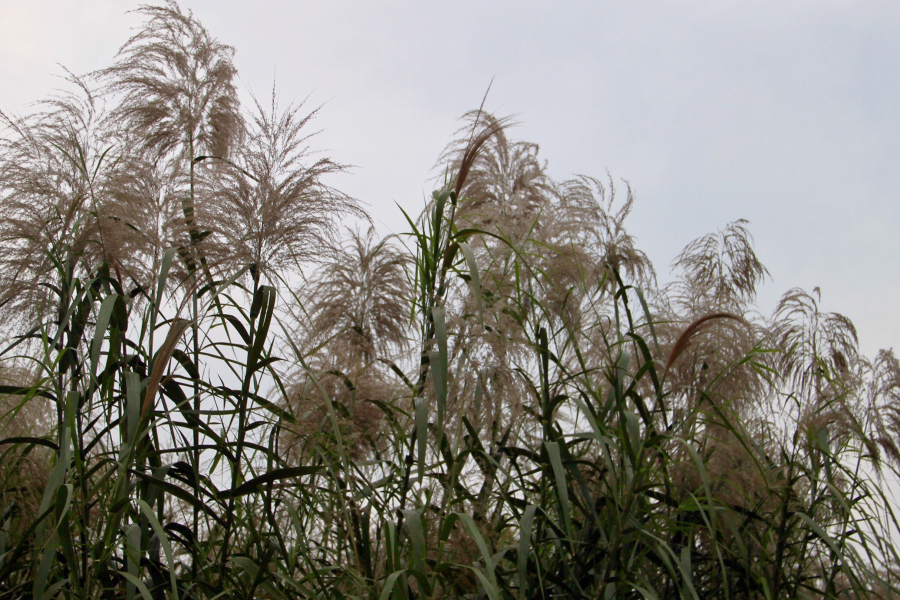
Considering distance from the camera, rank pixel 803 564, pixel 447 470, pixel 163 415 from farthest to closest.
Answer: pixel 803 564 → pixel 447 470 → pixel 163 415

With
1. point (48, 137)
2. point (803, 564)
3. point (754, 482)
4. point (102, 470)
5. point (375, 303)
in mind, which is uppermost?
point (48, 137)

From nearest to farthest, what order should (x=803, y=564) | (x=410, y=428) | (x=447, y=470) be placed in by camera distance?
(x=447, y=470), (x=410, y=428), (x=803, y=564)

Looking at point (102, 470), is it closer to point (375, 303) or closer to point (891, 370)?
point (375, 303)

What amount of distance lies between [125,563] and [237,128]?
1.77m

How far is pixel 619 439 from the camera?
2.14 meters

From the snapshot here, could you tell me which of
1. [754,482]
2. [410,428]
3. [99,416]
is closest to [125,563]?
[99,416]

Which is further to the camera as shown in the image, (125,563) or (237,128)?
(237,128)

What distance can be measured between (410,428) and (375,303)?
0.74m

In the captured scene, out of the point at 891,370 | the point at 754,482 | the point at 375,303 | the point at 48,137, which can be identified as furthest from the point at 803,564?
the point at 48,137

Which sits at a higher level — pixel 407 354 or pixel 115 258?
pixel 115 258

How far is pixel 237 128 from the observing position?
9.96 ft

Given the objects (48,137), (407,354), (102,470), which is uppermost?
(48,137)

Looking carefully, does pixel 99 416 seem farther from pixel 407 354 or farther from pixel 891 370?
pixel 891 370

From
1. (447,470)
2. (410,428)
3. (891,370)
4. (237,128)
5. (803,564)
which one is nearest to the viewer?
(447,470)
